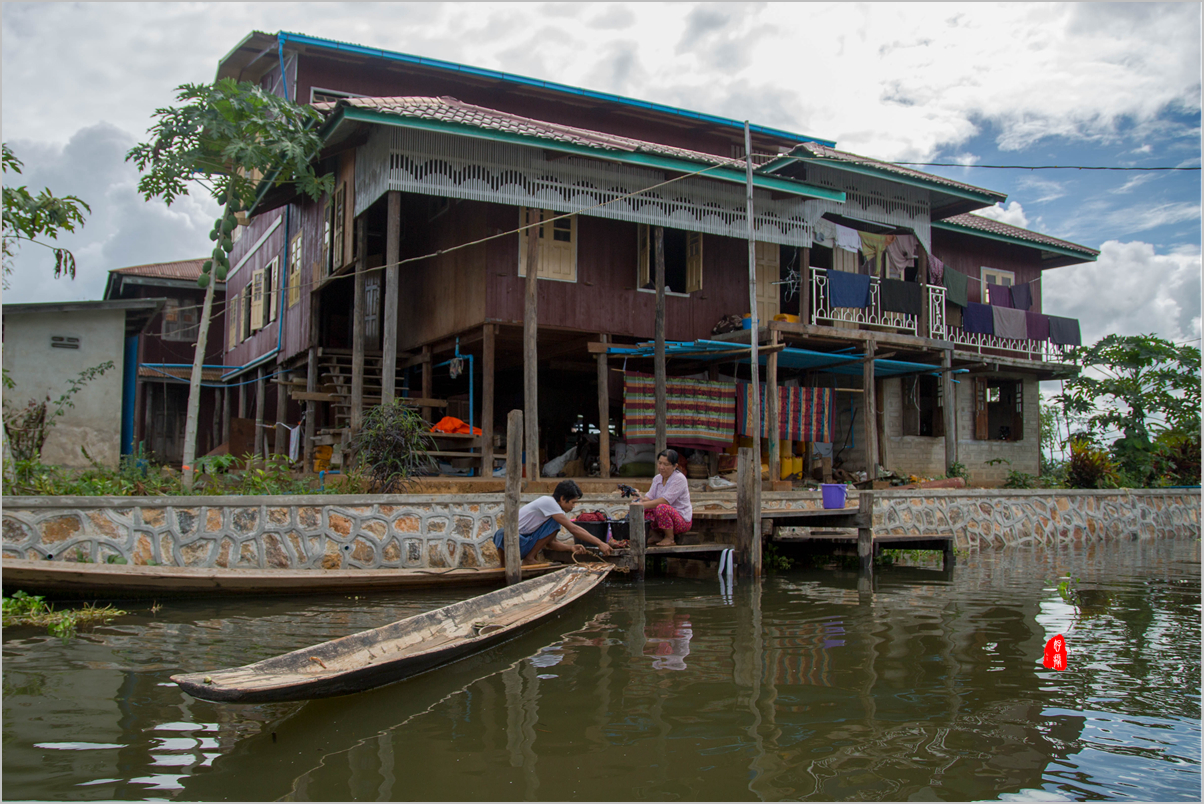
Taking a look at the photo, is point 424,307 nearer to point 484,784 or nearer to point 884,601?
point 884,601

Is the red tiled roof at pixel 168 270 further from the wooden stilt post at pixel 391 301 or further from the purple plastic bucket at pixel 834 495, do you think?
the purple plastic bucket at pixel 834 495

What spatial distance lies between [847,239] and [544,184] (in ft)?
21.0

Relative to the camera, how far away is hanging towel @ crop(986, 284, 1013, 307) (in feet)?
66.9

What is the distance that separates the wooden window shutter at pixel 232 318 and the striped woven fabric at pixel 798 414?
13943 millimetres

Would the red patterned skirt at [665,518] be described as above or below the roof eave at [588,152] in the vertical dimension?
below

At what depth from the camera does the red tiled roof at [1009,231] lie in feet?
68.2

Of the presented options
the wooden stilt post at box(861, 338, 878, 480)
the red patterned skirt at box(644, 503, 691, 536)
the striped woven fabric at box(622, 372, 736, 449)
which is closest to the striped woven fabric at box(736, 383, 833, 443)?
the striped woven fabric at box(622, 372, 736, 449)

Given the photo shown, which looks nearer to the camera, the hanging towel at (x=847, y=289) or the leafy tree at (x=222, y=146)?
the leafy tree at (x=222, y=146)

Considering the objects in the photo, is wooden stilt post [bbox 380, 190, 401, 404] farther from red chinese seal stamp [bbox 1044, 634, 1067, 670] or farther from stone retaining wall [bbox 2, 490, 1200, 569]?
red chinese seal stamp [bbox 1044, 634, 1067, 670]

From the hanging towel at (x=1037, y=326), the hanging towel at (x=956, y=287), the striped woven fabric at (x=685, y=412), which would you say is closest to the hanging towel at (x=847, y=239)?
the hanging towel at (x=956, y=287)

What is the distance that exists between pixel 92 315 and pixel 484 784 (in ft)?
36.9

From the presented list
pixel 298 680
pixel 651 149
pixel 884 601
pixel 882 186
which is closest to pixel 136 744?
pixel 298 680

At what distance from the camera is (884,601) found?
9.90 m

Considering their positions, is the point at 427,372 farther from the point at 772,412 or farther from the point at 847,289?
the point at 847,289
